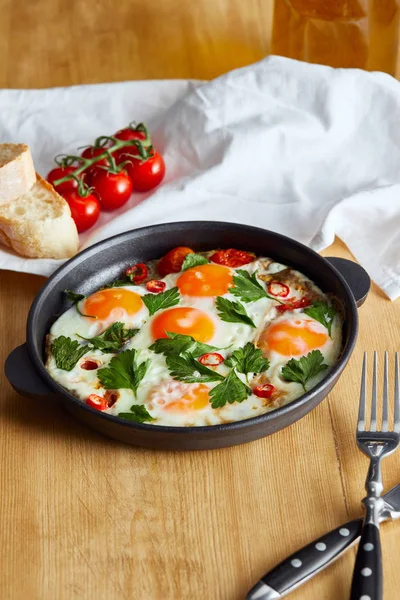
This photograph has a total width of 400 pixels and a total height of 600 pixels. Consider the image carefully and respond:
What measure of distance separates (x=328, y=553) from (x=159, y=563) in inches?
14.7

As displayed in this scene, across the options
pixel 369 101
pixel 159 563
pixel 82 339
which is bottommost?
pixel 159 563

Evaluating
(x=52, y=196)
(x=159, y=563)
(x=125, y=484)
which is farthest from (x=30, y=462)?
(x=52, y=196)

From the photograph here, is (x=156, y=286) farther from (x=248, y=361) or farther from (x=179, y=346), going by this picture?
(x=248, y=361)

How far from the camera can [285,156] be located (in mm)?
2902

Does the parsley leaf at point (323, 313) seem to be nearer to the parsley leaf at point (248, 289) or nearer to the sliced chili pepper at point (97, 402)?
the parsley leaf at point (248, 289)

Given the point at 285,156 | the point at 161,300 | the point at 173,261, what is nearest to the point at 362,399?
the point at 161,300

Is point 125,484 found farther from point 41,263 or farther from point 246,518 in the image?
point 41,263

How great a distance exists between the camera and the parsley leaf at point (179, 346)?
2.14 m

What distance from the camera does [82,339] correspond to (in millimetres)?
2227

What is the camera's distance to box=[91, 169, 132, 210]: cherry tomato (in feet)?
9.29

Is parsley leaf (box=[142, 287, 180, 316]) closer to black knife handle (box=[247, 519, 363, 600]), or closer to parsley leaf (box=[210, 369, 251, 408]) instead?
parsley leaf (box=[210, 369, 251, 408])

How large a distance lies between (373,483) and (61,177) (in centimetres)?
158

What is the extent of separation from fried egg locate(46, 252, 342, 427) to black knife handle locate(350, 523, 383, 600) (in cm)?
40

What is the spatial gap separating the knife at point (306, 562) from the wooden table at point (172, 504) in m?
0.05
